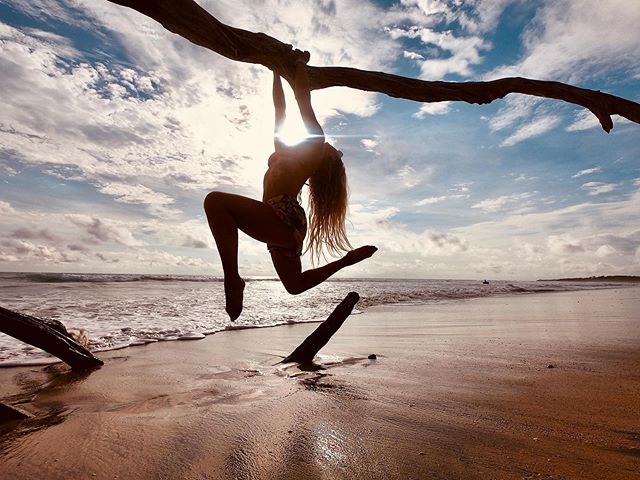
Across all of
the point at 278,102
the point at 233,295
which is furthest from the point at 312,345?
the point at 278,102

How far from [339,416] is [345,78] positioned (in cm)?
254

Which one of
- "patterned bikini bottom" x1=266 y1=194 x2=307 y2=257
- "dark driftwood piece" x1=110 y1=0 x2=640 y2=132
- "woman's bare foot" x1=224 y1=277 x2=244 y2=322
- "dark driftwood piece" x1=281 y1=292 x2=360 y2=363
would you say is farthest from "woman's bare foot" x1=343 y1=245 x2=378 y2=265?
"dark driftwood piece" x1=281 y1=292 x2=360 y2=363

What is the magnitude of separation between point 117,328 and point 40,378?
3.96 metres

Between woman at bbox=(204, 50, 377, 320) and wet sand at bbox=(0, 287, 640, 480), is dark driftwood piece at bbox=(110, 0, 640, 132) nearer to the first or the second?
woman at bbox=(204, 50, 377, 320)

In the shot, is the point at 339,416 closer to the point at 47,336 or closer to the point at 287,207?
the point at 287,207

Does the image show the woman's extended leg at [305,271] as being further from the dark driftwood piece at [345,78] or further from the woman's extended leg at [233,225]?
the dark driftwood piece at [345,78]

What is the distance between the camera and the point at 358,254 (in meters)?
3.60

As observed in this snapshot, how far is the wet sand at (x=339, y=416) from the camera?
2.46 meters

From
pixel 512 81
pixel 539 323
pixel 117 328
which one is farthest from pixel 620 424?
pixel 117 328

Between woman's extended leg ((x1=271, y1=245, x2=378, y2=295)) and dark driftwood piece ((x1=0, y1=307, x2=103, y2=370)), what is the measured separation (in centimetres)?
309

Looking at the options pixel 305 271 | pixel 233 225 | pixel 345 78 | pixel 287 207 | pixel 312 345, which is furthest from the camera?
pixel 312 345

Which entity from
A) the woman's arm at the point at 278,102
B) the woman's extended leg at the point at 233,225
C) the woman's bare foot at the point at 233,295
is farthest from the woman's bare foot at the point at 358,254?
the woman's arm at the point at 278,102

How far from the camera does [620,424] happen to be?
303cm

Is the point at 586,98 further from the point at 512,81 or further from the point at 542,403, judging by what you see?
the point at 542,403
